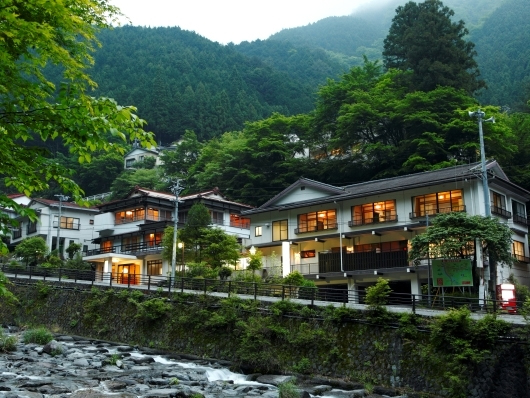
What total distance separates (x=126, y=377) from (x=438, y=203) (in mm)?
24832

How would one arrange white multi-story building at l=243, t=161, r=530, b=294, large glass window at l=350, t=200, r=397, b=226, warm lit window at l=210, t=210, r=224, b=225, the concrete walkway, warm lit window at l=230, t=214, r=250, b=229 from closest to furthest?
1. the concrete walkway
2. white multi-story building at l=243, t=161, r=530, b=294
3. large glass window at l=350, t=200, r=397, b=226
4. warm lit window at l=210, t=210, r=224, b=225
5. warm lit window at l=230, t=214, r=250, b=229

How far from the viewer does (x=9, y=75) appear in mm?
6871

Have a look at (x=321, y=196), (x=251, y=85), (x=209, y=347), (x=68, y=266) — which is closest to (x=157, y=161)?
(x=251, y=85)

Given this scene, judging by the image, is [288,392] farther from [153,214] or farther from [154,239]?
[153,214]

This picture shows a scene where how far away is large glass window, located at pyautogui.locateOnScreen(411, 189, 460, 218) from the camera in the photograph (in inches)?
1492

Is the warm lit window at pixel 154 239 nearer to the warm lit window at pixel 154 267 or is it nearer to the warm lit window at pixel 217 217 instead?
the warm lit window at pixel 154 267

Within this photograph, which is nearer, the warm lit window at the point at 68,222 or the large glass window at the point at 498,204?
the large glass window at the point at 498,204

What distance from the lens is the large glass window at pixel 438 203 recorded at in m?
37.9

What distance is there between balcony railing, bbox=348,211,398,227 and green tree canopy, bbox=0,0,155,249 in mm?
34440

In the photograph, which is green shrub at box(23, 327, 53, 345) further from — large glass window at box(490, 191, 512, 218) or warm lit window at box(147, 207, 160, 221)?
warm lit window at box(147, 207, 160, 221)

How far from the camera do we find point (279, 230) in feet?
152

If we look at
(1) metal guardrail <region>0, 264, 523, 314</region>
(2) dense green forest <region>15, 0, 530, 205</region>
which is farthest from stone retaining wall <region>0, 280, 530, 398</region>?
(2) dense green forest <region>15, 0, 530, 205</region>

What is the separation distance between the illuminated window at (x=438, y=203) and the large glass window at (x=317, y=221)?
21.4ft

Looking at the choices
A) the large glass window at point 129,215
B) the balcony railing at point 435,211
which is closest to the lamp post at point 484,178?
the balcony railing at point 435,211
